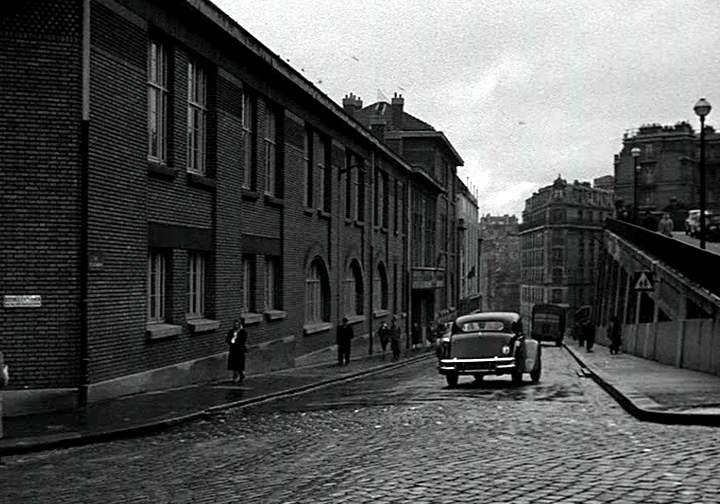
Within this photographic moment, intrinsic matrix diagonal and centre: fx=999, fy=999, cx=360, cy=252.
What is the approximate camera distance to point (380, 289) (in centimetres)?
5141

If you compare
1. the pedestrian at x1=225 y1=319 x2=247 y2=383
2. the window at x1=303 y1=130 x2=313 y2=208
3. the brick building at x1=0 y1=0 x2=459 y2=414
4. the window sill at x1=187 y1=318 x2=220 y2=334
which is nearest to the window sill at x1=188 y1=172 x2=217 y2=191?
the brick building at x1=0 y1=0 x2=459 y2=414

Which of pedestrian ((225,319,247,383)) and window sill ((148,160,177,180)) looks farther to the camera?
pedestrian ((225,319,247,383))

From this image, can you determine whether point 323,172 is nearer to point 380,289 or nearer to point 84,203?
point 380,289

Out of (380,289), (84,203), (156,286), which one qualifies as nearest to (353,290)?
(380,289)

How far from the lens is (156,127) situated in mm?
22344

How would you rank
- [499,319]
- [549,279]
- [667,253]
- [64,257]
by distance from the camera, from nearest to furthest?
[64,257]
[499,319]
[667,253]
[549,279]

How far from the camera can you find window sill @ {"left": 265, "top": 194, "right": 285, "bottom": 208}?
30.3m

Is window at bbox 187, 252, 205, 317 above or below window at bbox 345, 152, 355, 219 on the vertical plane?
below

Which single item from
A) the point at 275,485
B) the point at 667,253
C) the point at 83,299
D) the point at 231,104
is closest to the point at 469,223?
the point at 667,253

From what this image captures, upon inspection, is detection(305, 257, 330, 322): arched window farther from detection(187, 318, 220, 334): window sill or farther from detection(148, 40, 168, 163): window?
detection(148, 40, 168, 163): window

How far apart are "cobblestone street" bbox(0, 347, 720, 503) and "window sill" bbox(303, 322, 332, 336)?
17094 millimetres

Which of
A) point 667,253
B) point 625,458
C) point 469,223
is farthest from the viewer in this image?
point 469,223

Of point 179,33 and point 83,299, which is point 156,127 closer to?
point 179,33

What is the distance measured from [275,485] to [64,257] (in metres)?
9.47
